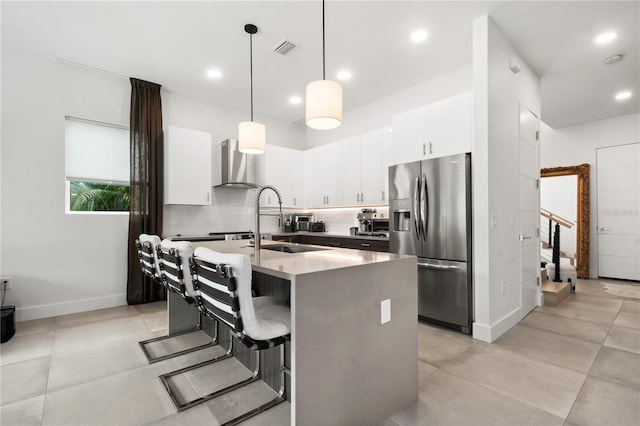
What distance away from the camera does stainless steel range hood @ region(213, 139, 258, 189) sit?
4707mm

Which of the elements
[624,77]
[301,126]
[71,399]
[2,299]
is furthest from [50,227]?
[624,77]

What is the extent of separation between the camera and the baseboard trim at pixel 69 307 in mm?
3455

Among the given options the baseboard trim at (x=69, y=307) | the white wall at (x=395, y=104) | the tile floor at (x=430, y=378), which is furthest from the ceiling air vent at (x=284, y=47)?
the baseboard trim at (x=69, y=307)

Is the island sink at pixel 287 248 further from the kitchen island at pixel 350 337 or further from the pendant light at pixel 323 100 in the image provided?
the pendant light at pixel 323 100

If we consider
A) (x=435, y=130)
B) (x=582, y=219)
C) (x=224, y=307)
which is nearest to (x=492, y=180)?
(x=435, y=130)

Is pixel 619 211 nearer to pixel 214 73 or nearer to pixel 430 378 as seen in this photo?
pixel 430 378

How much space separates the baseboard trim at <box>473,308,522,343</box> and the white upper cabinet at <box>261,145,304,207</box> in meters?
3.52

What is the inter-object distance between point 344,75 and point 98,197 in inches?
142

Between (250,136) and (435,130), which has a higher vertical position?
(435,130)

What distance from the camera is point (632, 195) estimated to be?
5.44 m

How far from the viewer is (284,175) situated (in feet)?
17.9

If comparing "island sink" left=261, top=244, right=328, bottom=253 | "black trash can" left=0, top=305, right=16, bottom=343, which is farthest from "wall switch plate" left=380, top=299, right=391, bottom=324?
"black trash can" left=0, top=305, right=16, bottom=343

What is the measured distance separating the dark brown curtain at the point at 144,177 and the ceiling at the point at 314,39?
311 millimetres

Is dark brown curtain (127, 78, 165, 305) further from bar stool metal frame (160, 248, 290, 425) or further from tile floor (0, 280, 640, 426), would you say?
bar stool metal frame (160, 248, 290, 425)
